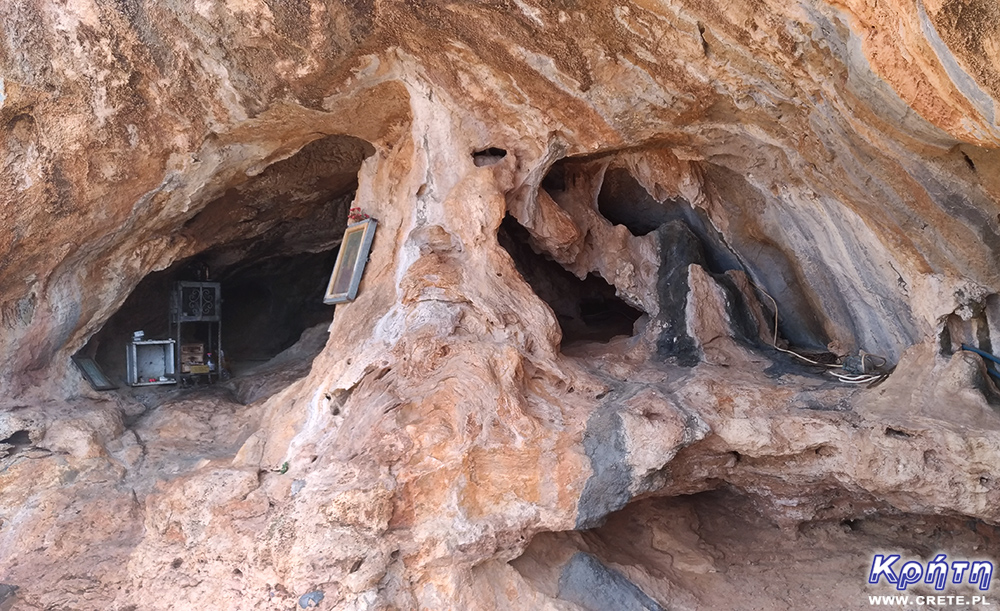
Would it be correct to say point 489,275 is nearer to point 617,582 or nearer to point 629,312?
point 617,582

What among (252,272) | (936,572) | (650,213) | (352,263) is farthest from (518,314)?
(252,272)

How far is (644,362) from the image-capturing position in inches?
173

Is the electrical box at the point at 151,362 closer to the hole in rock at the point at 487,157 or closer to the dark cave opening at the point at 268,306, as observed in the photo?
the dark cave opening at the point at 268,306

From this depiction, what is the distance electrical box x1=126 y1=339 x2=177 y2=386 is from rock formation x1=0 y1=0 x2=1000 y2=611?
0.73 m

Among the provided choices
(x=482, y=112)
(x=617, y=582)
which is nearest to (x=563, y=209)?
(x=482, y=112)

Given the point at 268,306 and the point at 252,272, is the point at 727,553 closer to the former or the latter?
the point at 252,272

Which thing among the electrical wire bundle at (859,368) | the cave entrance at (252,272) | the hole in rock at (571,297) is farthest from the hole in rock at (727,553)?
the cave entrance at (252,272)

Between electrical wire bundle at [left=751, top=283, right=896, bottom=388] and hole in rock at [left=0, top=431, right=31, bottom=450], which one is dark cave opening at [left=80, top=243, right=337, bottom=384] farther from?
electrical wire bundle at [left=751, top=283, right=896, bottom=388]

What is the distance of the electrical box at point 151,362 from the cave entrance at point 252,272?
0.04ft

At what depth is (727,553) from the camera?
4445 mm

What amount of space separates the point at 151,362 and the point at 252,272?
6.30 ft

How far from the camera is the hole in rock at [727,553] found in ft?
12.6

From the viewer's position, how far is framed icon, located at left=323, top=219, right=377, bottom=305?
454 cm

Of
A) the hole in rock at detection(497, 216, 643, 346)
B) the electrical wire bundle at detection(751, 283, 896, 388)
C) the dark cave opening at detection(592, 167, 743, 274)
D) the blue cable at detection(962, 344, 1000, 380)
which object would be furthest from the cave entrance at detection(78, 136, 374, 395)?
the blue cable at detection(962, 344, 1000, 380)
